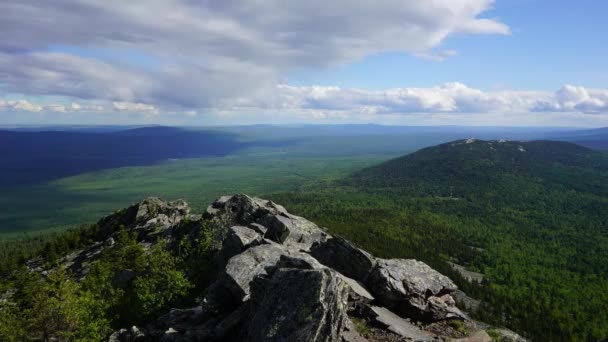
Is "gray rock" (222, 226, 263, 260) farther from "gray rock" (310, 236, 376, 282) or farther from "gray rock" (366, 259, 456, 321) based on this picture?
"gray rock" (366, 259, 456, 321)

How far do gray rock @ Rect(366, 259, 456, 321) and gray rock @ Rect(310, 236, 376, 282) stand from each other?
120 cm

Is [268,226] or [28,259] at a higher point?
[268,226]

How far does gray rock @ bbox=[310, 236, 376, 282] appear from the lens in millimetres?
42875

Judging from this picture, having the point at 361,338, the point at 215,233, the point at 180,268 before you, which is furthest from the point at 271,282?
the point at 215,233

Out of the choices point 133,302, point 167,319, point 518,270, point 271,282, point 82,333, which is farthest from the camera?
point 518,270

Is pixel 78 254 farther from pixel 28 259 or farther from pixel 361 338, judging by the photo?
pixel 361 338

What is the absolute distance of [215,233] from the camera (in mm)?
71312

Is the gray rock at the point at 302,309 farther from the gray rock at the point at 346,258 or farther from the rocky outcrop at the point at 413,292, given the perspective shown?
the gray rock at the point at 346,258

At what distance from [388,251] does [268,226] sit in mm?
114243

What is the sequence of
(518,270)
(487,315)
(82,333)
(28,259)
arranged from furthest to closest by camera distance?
(518,270) < (28,259) < (487,315) < (82,333)

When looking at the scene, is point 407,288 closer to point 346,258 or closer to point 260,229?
point 346,258

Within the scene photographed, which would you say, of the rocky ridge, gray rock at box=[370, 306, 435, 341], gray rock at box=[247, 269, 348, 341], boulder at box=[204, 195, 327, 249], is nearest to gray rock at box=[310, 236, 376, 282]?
the rocky ridge

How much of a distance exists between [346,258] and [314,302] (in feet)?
61.0

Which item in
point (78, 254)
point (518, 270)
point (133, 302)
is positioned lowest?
point (518, 270)
